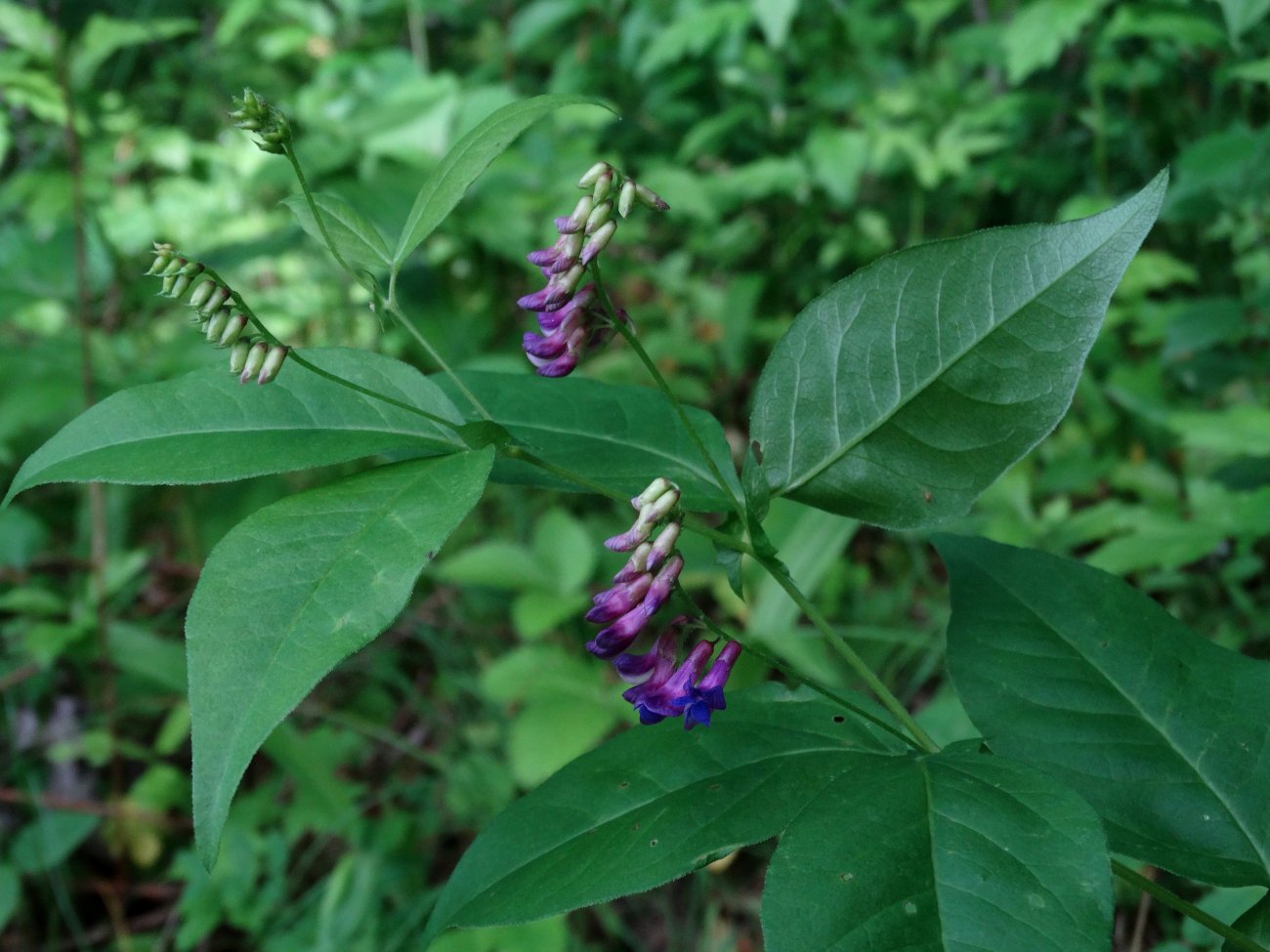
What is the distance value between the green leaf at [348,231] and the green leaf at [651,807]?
0.50 metres

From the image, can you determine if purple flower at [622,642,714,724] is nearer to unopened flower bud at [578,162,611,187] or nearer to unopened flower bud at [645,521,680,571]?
unopened flower bud at [645,521,680,571]

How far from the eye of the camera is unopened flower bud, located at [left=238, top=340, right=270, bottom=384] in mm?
849

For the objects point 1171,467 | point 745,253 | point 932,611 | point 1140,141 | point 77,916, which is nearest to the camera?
point 77,916

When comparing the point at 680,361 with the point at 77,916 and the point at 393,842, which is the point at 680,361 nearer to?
the point at 393,842

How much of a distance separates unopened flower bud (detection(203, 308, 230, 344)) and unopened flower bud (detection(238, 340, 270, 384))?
3cm

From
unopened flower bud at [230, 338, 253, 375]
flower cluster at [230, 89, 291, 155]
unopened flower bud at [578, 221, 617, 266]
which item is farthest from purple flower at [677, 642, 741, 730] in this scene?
flower cluster at [230, 89, 291, 155]

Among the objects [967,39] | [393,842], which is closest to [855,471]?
[393,842]

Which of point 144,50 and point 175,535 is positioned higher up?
point 144,50

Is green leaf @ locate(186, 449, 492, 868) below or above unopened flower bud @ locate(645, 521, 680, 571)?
above

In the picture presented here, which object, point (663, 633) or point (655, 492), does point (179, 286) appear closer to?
point (655, 492)

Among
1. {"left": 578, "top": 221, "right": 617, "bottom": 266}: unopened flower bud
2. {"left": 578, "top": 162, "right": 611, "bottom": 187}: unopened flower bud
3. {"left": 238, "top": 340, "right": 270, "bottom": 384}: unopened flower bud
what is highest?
{"left": 578, "top": 162, "right": 611, "bottom": 187}: unopened flower bud

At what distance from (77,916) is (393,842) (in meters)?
0.98

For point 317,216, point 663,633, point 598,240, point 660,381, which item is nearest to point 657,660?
point 663,633

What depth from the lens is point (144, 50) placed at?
6.06 metres
